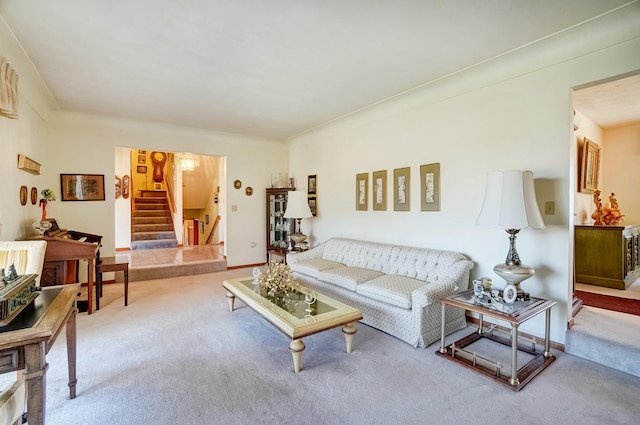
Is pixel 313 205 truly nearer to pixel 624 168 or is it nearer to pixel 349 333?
pixel 349 333

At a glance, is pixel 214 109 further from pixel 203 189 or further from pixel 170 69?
pixel 203 189

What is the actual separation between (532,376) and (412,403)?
1.02 metres

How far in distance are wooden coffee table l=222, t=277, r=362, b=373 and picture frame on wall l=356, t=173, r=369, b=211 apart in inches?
78.9

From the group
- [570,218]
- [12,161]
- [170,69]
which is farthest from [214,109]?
[570,218]

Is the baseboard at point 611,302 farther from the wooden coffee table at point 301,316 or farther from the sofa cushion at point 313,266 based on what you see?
the sofa cushion at point 313,266

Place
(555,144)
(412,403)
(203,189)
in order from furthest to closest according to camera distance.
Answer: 1. (203,189)
2. (555,144)
3. (412,403)

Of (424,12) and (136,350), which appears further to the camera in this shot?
(136,350)

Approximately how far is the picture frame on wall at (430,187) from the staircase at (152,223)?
668 centimetres

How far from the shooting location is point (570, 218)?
8.84ft

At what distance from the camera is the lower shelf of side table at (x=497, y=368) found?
221cm

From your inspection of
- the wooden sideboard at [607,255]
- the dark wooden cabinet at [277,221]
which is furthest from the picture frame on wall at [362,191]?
the wooden sideboard at [607,255]

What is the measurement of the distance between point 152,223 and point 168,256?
255cm

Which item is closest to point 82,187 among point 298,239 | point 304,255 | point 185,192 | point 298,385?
point 298,239

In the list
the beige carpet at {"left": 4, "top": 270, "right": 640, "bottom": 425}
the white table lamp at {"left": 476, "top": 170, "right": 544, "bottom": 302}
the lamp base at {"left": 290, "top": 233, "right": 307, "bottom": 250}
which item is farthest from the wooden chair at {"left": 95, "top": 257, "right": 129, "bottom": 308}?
the white table lamp at {"left": 476, "top": 170, "right": 544, "bottom": 302}
